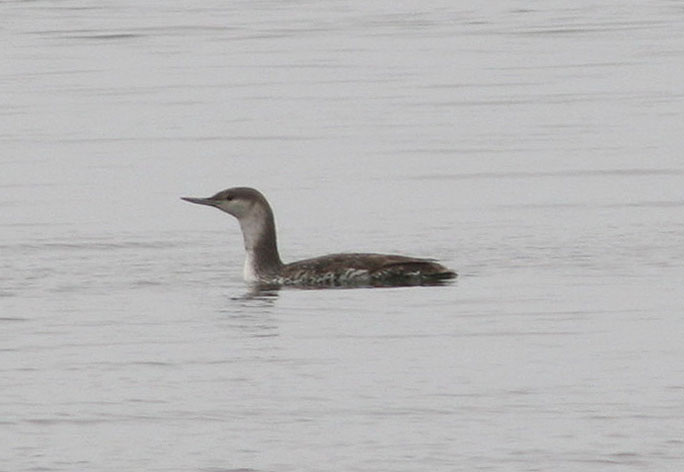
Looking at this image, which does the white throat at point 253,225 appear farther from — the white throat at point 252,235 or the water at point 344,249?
the water at point 344,249

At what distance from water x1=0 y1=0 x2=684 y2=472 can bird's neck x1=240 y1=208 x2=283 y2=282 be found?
0.36 m

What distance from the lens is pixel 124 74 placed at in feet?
135

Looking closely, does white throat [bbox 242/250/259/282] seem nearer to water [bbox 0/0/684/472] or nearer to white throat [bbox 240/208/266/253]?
white throat [bbox 240/208/266/253]

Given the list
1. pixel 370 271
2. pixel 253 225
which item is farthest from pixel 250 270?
pixel 370 271

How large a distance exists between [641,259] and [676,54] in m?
22.5

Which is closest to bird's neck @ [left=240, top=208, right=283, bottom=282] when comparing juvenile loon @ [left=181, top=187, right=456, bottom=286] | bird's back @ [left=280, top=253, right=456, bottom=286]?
juvenile loon @ [left=181, top=187, right=456, bottom=286]

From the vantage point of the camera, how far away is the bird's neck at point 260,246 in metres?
18.9

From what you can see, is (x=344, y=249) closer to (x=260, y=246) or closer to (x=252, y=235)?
(x=252, y=235)

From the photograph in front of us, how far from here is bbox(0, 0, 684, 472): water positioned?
13430 millimetres

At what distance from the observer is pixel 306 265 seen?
18641mm

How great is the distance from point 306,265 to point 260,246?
1.72ft

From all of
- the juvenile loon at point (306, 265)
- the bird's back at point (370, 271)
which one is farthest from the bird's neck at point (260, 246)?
the bird's back at point (370, 271)

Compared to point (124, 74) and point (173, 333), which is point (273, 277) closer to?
point (173, 333)

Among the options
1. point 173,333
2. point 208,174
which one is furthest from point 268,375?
point 208,174
